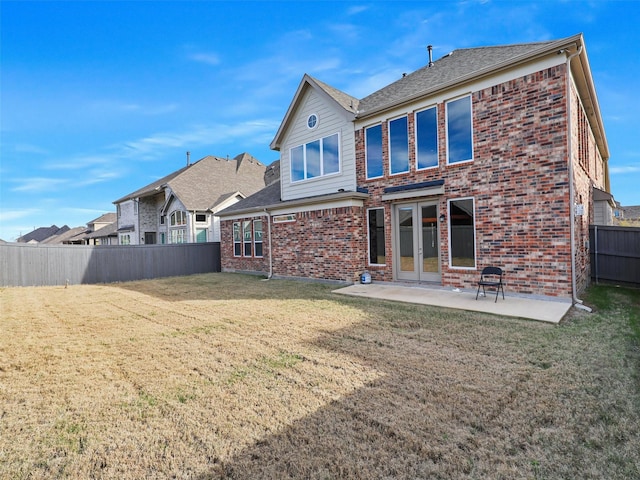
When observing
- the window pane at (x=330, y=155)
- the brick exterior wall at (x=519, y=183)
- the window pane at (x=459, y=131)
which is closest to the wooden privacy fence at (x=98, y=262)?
the window pane at (x=330, y=155)

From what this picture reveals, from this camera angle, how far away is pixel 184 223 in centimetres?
2184

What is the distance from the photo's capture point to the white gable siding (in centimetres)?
A: 1139

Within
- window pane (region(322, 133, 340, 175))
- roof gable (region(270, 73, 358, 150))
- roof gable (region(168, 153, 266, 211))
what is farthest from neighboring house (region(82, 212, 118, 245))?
window pane (region(322, 133, 340, 175))

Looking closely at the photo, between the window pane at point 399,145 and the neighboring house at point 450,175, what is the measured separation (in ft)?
0.12

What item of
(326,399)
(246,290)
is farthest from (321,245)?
(326,399)

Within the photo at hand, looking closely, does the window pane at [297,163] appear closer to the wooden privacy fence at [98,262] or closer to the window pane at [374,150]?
the window pane at [374,150]

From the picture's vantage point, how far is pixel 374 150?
10805mm

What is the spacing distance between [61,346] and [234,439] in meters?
4.37

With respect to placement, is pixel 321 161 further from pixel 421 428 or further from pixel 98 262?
pixel 98 262

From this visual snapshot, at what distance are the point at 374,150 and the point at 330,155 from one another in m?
1.90

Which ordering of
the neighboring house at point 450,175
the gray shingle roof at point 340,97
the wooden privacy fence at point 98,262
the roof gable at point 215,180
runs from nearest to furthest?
the neighboring house at point 450,175
the gray shingle roof at point 340,97
the wooden privacy fence at point 98,262
the roof gable at point 215,180

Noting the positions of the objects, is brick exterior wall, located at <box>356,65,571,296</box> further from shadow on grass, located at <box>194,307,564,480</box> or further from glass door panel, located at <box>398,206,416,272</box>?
shadow on grass, located at <box>194,307,564,480</box>

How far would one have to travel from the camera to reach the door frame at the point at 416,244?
940 centimetres

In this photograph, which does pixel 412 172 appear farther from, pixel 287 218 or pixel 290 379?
pixel 290 379
